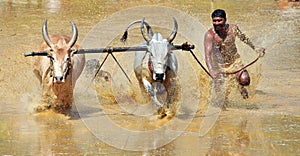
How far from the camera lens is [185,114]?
→ 934cm

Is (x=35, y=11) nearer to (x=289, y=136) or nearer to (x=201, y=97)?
(x=201, y=97)

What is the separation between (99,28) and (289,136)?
8.75 meters

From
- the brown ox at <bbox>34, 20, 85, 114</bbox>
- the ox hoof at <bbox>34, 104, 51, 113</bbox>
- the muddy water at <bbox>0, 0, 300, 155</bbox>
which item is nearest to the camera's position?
the muddy water at <bbox>0, 0, 300, 155</bbox>

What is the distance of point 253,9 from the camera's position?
19.4 m

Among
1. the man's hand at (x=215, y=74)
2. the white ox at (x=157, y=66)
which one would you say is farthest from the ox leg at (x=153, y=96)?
the man's hand at (x=215, y=74)

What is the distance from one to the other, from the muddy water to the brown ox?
229 millimetres

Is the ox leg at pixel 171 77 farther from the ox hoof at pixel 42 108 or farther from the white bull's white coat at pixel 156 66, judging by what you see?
the ox hoof at pixel 42 108

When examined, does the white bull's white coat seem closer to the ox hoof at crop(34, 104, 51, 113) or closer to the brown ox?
the brown ox

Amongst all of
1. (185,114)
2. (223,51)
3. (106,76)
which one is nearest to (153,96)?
(185,114)

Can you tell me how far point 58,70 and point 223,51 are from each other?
8.42 ft

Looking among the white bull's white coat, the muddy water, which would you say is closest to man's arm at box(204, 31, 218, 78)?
the muddy water

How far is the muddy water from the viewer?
7.76 m

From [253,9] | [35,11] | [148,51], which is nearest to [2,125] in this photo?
[148,51]

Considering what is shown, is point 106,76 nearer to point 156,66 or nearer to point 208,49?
point 208,49
